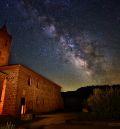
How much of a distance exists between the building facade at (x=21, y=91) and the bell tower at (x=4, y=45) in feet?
32.3

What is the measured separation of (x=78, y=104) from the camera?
47.9m

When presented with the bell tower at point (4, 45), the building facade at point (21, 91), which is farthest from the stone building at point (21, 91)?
the bell tower at point (4, 45)

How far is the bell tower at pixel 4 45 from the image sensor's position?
1515 inches

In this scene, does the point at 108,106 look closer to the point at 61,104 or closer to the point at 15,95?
the point at 15,95

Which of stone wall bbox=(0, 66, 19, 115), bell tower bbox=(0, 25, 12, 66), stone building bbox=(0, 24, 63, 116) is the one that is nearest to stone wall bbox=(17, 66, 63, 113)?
stone building bbox=(0, 24, 63, 116)

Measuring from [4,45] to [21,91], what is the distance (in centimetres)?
1519

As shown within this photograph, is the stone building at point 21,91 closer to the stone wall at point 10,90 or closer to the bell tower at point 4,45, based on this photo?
the stone wall at point 10,90

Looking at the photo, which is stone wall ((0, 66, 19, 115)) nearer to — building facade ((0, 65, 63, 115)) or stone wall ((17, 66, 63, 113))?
building facade ((0, 65, 63, 115))

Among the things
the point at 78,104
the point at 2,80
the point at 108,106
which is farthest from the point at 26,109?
the point at 78,104

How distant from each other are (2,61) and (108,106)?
84.0 ft

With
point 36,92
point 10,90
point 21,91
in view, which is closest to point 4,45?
point 36,92

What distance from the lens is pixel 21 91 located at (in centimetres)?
2744

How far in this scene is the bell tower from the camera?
3847 centimetres

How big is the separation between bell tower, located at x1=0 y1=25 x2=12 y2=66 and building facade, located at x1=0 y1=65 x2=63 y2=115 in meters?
9.86
